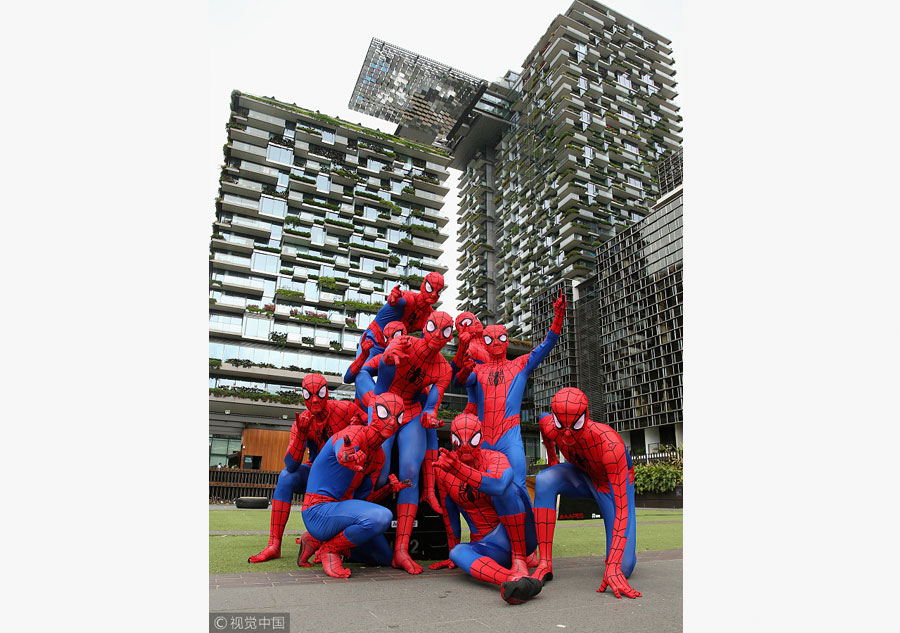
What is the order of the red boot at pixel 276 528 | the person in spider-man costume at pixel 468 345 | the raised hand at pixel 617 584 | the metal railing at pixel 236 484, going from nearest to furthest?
the raised hand at pixel 617 584 < the red boot at pixel 276 528 < the person in spider-man costume at pixel 468 345 < the metal railing at pixel 236 484

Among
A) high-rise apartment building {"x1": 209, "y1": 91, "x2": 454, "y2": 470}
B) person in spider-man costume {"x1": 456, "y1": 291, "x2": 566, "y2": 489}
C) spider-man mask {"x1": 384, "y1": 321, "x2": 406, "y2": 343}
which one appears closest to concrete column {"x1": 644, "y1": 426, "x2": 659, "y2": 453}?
high-rise apartment building {"x1": 209, "y1": 91, "x2": 454, "y2": 470}

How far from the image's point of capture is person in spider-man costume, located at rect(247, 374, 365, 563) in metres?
5.52

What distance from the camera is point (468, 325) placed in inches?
225

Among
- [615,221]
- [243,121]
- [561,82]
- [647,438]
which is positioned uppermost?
[561,82]

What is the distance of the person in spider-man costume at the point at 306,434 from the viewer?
5.52 metres

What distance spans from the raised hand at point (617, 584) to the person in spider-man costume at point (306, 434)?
273 centimetres

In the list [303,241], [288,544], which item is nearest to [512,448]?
[288,544]

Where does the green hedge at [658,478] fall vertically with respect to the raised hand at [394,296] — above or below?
below

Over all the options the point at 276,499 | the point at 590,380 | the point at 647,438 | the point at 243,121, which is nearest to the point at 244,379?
the point at 243,121

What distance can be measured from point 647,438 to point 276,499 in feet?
145

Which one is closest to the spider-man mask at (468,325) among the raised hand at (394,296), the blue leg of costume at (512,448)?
the raised hand at (394,296)

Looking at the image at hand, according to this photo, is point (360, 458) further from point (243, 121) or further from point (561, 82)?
point (561, 82)

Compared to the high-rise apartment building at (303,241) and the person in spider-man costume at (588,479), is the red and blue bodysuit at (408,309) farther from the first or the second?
the high-rise apartment building at (303,241)

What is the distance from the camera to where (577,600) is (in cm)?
366
